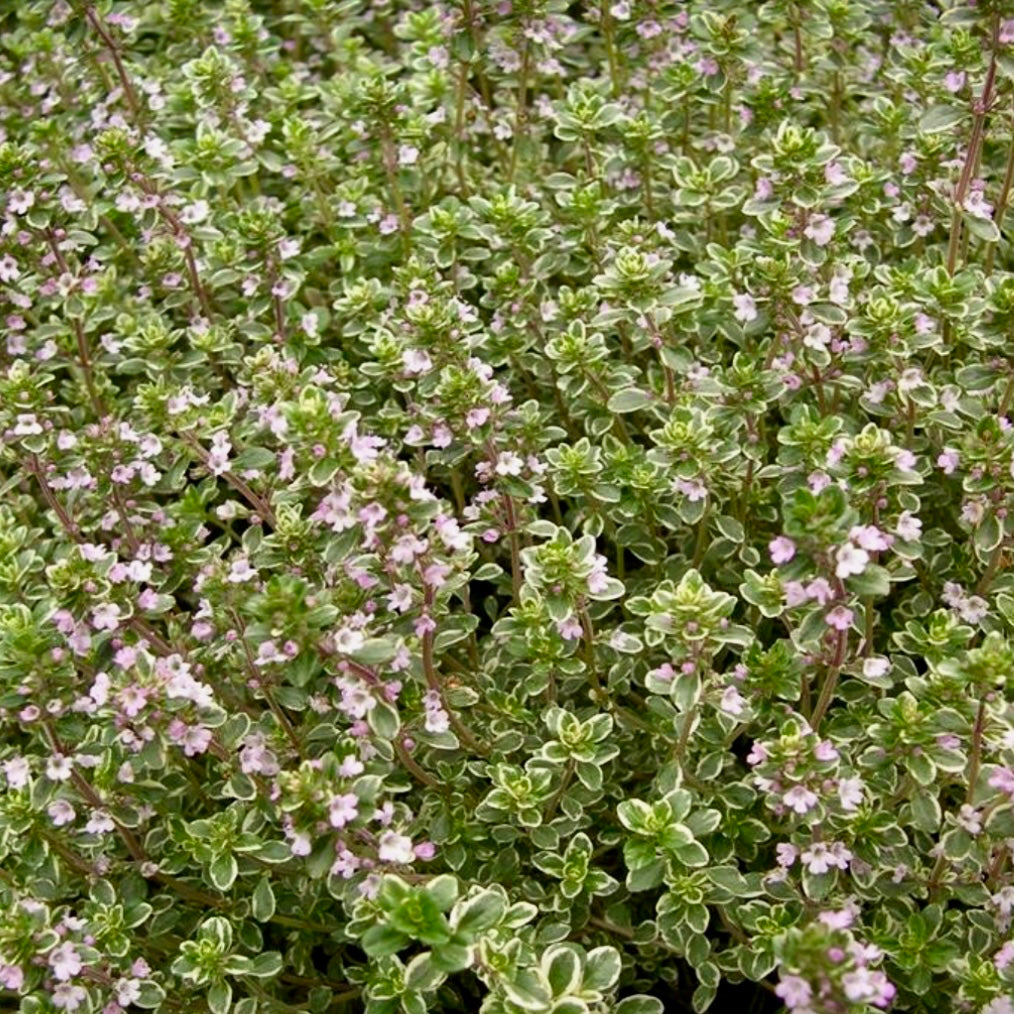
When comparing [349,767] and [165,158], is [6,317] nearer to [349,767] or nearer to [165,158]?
[165,158]

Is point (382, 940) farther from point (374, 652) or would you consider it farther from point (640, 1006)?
point (640, 1006)

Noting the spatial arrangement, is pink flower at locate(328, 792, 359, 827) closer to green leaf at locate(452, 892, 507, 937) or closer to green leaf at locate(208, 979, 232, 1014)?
green leaf at locate(452, 892, 507, 937)

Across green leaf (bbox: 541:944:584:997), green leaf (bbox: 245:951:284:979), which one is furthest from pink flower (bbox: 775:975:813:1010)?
green leaf (bbox: 245:951:284:979)

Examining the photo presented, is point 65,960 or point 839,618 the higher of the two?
point 839,618

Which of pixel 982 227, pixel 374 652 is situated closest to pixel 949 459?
pixel 982 227

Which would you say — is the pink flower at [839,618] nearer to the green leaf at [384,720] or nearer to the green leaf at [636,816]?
the green leaf at [636,816]

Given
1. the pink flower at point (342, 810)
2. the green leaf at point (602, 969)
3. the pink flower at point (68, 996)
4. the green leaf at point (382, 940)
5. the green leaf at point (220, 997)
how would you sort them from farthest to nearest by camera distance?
the green leaf at point (220, 997)
the pink flower at point (68, 996)
the green leaf at point (602, 969)
the pink flower at point (342, 810)
the green leaf at point (382, 940)

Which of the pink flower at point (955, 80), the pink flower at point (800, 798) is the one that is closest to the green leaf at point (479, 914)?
the pink flower at point (800, 798)

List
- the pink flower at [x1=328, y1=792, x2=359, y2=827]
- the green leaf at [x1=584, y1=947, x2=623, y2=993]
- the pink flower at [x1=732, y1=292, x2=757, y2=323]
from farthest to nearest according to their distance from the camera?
the pink flower at [x1=732, y1=292, x2=757, y2=323], the green leaf at [x1=584, y1=947, x2=623, y2=993], the pink flower at [x1=328, y1=792, x2=359, y2=827]
